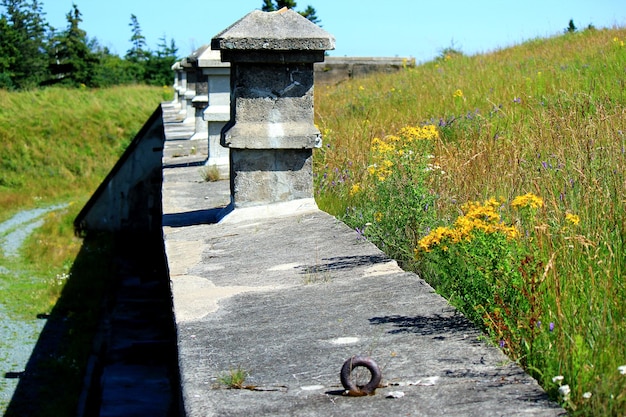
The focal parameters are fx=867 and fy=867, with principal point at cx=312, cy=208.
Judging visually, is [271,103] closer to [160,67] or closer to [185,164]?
[185,164]

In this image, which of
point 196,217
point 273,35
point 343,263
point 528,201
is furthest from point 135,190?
point 528,201

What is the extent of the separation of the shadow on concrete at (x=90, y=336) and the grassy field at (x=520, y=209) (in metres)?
1.69

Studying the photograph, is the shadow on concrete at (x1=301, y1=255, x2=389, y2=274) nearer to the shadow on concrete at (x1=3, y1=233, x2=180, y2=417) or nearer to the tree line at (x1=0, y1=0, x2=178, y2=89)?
the shadow on concrete at (x1=3, y1=233, x2=180, y2=417)

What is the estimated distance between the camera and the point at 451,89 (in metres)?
11.4

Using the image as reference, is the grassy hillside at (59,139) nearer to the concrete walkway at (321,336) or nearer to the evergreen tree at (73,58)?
the evergreen tree at (73,58)

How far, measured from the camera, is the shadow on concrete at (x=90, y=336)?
8.67 metres

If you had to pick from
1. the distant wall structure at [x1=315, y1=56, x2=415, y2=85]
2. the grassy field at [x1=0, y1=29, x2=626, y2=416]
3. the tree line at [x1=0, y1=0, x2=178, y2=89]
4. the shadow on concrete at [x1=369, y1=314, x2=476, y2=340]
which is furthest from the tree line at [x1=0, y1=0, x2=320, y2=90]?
the shadow on concrete at [x1=369, y1=314, x2=476, y2=340]

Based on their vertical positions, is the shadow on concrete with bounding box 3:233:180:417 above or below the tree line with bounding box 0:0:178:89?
below

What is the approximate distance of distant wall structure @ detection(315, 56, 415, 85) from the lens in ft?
78.9

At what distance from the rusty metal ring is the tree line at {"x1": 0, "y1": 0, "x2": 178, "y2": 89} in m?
36.3

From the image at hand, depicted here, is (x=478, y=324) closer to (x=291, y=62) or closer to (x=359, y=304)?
(x=359, y=304)

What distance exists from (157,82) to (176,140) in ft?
89.9

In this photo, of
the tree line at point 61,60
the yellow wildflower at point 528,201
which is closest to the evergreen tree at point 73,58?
the tree line at point 61,60

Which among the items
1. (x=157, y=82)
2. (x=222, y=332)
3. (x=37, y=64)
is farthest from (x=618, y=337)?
(x=37, y=64)
